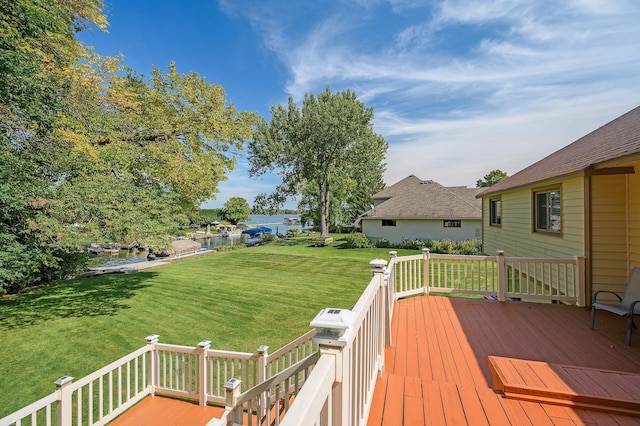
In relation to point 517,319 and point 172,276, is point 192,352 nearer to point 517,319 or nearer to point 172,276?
point 517,319

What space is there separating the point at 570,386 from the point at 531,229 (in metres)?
6.68

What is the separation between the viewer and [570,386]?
2.54 m

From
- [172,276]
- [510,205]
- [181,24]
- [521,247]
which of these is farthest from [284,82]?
[521,247]

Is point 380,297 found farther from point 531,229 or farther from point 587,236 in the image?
point 531,229

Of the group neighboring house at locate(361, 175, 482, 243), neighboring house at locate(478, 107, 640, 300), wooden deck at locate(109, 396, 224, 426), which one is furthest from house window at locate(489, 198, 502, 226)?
wooden deck at locate(109, 396, 224, 426)

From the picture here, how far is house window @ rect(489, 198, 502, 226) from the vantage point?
11107 mm

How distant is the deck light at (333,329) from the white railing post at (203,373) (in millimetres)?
4141

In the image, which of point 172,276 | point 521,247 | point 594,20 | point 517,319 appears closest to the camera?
point 517,319

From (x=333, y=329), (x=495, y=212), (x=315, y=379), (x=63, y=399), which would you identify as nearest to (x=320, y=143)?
(x=495, y=212)

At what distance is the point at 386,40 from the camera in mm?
9641

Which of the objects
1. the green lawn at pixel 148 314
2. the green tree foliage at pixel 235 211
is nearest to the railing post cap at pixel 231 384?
the green lawn at pixel 148 314

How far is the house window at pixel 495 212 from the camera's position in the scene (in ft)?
36.4

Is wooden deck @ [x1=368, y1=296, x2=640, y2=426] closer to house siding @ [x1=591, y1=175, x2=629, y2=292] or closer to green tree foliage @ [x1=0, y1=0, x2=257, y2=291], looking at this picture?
house siding @ [x1=591, y1=175, x2=629, y2=292]

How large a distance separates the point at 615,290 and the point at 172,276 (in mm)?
15121
